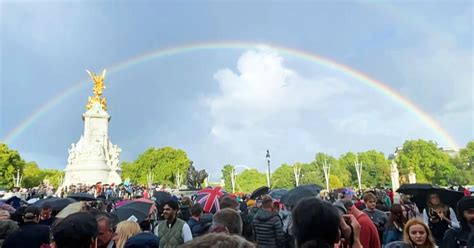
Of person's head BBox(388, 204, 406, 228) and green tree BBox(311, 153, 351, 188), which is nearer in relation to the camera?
person's head BBox(388, 204, 406, 228)

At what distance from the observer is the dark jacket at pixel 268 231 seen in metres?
6.60

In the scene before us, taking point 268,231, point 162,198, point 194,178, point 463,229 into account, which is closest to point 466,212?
point 463,229

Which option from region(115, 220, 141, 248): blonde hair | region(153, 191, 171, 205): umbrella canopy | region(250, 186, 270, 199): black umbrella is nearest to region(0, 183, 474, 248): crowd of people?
region(115, 220, 141, 248): blonde hair

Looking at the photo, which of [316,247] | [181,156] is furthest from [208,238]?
[181,156]

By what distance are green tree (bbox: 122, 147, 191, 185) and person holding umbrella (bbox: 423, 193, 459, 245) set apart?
288 ft

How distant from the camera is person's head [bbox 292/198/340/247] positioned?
2.39 meters

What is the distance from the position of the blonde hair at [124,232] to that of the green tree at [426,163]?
78307mm

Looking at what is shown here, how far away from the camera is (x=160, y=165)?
9581cm

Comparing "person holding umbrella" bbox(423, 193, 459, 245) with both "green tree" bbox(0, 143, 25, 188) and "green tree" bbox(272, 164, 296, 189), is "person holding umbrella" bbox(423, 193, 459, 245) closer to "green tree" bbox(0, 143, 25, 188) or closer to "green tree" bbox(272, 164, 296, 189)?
"green tree" bbox(0, 143, 25, 188)

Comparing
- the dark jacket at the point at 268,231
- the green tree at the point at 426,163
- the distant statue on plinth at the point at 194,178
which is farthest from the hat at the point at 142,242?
the green tree at the point at 426,163

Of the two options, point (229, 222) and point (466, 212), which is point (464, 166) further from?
point (229, 222)

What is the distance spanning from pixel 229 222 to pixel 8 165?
78.6 m

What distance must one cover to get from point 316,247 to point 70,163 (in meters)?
54.2

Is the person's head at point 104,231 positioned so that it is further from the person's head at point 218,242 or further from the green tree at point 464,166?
the green tree at point 464,166
